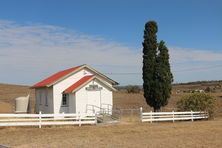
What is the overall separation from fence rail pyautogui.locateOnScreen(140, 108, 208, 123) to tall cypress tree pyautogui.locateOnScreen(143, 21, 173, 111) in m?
2.74

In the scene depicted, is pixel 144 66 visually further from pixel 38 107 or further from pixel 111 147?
pixel 111 147

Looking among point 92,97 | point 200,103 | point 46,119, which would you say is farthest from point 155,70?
point 46,119

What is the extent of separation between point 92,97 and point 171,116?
7.14 meters

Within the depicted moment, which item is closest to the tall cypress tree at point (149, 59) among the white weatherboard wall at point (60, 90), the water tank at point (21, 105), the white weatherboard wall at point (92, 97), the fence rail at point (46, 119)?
the white weatherboard wall at point (92, 97)

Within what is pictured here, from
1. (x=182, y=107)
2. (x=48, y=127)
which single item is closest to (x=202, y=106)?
(x=182, y=107)

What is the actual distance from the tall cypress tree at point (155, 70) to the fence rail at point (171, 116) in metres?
2.74

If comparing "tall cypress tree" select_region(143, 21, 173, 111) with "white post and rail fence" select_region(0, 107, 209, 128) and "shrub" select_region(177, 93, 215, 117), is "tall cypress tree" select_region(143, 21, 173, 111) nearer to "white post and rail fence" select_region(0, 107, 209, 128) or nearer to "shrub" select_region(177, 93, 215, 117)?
"shrub" select_region(177, 93, 215, 117)

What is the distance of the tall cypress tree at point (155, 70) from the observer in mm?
40281

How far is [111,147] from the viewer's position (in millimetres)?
18125

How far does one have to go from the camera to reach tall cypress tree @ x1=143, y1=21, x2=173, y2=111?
40281mm

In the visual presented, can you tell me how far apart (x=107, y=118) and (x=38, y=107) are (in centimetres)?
1351

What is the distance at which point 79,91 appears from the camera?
39000mm

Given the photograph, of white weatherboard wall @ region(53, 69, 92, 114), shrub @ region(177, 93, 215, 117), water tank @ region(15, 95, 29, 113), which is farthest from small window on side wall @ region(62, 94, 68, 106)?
shrub @ region(177, 93, 215, 117)

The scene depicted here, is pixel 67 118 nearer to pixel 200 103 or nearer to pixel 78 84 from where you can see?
pixel 78 84
